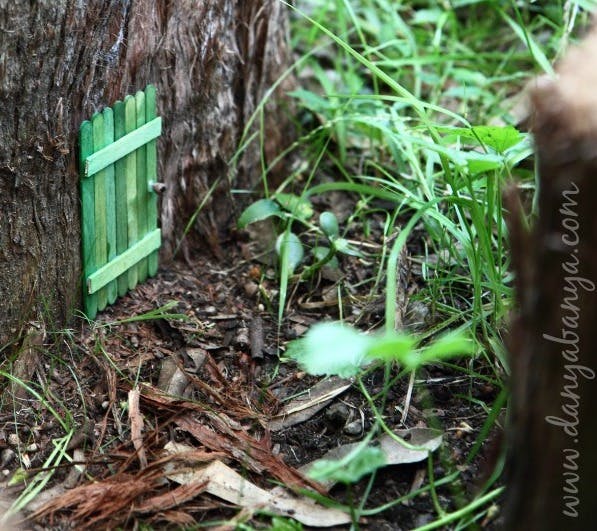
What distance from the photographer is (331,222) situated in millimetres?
2891

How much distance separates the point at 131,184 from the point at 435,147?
0.92 meters

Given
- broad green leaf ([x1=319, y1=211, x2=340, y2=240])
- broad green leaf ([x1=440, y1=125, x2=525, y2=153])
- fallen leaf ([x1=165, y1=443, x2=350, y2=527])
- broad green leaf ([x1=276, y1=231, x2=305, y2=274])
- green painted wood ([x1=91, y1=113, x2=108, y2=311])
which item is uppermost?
broad green leaf ([x1=440, y1=125, x2=525, y2=153])

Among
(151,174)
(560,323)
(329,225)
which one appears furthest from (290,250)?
(560,323)

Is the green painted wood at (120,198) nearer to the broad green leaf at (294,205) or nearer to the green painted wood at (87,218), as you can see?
the green painted wood at (87,218)

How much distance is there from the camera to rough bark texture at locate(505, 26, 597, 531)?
4.73 ft

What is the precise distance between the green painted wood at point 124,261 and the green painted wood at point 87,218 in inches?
0.9

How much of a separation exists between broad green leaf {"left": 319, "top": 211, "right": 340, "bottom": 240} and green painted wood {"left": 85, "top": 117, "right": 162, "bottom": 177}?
1.87 ft

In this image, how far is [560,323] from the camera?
1471 millimetres

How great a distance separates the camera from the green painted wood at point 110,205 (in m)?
2.45

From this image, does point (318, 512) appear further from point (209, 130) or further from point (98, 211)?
point (209, 130)

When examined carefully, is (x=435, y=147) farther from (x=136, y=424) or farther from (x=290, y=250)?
(x=136, y=424)

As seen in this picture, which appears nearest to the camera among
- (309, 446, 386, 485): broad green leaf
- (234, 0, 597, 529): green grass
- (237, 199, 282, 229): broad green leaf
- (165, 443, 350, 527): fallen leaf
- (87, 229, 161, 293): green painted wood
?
(309, 446, 386, 485): broad green leaf

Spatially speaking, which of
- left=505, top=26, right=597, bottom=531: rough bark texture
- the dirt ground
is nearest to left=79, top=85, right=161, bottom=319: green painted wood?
the dirt ground

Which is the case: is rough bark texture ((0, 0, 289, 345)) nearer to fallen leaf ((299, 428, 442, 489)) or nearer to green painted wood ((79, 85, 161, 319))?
green painted wood ((79, 85, 161, 319))
